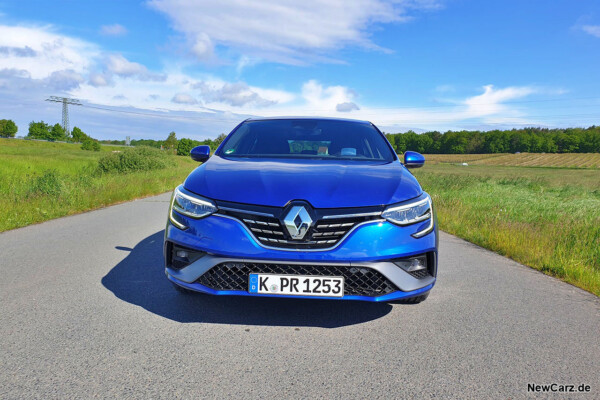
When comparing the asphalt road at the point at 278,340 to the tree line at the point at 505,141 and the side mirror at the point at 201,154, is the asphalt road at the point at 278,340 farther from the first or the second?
the tree line at the point at 505,141

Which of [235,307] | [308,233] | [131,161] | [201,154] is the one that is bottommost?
[131,161]

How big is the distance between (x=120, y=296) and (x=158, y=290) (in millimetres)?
307

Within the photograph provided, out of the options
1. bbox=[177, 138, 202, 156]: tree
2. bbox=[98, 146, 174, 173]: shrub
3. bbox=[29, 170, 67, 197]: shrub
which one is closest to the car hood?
bbox=[29, 170, 67, 197]: shrub

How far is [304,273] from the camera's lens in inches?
112

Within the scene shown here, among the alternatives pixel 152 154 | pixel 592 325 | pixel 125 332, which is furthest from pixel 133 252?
pixel 152 154

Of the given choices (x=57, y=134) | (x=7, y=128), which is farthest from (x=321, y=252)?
(x=7, y=128)

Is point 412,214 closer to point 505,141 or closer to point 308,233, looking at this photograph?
point 308,233

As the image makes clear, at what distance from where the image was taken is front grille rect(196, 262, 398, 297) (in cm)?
285

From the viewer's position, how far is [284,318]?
327 centimetres

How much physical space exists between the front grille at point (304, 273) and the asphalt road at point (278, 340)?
313 millimetres

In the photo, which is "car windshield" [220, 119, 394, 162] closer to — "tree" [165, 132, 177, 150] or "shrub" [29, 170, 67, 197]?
"shrub" [29, 170, 67, 197]

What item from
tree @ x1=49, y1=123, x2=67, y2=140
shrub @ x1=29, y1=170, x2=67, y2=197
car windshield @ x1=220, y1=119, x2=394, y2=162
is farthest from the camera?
tree @ x1=49, y1=123, x2=67, y2=140

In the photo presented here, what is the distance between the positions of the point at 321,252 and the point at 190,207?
0.96 metres

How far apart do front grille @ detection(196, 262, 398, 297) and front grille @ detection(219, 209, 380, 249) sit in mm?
→ 139
